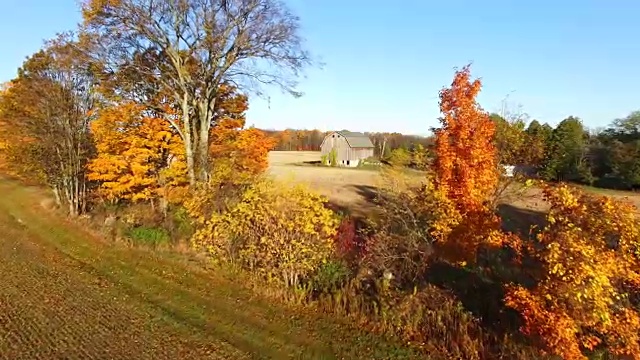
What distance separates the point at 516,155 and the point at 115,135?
16777 mm

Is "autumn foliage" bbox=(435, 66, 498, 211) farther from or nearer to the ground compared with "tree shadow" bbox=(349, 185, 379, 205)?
farther from the ground

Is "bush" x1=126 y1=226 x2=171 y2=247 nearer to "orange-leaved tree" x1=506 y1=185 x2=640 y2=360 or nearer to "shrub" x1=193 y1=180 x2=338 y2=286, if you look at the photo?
"shrub" x1=193 y1=180 x2=338 y2=286

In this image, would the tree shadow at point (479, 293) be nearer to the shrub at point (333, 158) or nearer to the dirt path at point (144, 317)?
the dirt path at point (144, 317)

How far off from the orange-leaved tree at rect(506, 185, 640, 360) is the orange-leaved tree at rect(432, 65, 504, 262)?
19.3ft

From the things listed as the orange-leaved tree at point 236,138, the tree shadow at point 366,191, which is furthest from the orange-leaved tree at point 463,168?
the tree shadow at point 366,191

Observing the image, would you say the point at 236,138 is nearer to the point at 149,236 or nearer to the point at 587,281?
the point at 149,236

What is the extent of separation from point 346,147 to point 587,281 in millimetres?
A: 66463

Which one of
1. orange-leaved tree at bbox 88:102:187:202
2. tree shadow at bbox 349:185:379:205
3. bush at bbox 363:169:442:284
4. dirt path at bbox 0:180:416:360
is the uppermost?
orange-leaved tree at bbox 88:102:187:202

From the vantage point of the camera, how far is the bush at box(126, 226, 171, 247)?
17875mm

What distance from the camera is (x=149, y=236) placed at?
60.8 ft

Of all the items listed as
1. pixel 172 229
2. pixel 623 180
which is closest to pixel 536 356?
pixel 172 229

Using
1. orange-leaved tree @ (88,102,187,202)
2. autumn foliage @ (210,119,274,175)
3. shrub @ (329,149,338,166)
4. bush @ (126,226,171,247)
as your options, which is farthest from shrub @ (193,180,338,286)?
shrub @ (329,149,338,166)

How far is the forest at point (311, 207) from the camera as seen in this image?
738 cm

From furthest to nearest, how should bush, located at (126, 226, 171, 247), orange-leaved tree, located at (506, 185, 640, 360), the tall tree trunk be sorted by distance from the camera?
1. the tall tree trunk
2. bush, located at (126, 226, 171, 247)
3. orange-leaved tree, located at (506, 185, 640, 360)
